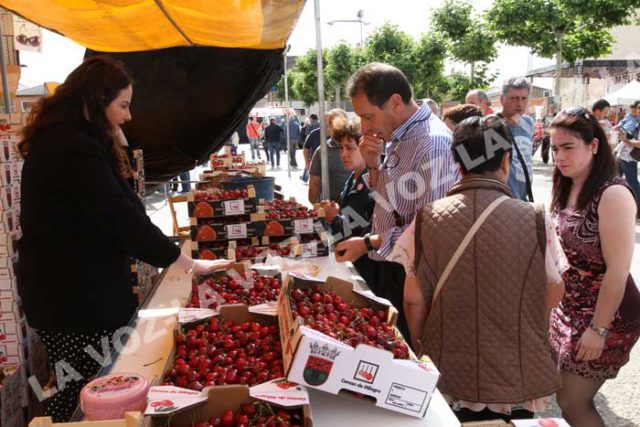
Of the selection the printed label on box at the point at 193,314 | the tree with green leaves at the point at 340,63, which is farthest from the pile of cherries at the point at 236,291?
the tree with green leaves at the point at 340,63

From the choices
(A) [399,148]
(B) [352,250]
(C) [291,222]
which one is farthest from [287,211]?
(A) [399,148]

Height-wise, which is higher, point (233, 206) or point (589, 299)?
point (233, 206)

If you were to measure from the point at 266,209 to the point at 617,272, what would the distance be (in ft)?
7.70

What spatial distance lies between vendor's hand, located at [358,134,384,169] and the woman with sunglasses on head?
0.97 meters

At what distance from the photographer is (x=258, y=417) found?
148cm

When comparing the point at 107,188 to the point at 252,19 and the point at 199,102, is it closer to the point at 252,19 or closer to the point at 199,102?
the point at 252,19

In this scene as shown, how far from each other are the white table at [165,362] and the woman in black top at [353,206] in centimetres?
37

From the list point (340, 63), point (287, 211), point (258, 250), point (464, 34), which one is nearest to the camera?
point (258, 250)

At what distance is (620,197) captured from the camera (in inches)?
84.4

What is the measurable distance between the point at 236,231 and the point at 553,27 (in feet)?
50.4

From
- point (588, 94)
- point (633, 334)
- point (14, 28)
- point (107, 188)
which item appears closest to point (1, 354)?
point (107, 188)

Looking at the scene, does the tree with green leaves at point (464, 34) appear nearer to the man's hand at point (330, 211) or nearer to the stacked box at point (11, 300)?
the man's hand at point (330, 211)

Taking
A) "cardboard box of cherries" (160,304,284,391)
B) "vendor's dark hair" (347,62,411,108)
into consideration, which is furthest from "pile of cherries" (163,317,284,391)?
"vendor's dark hair" (347,62,411,108)

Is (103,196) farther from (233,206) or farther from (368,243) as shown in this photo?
(233,206)
